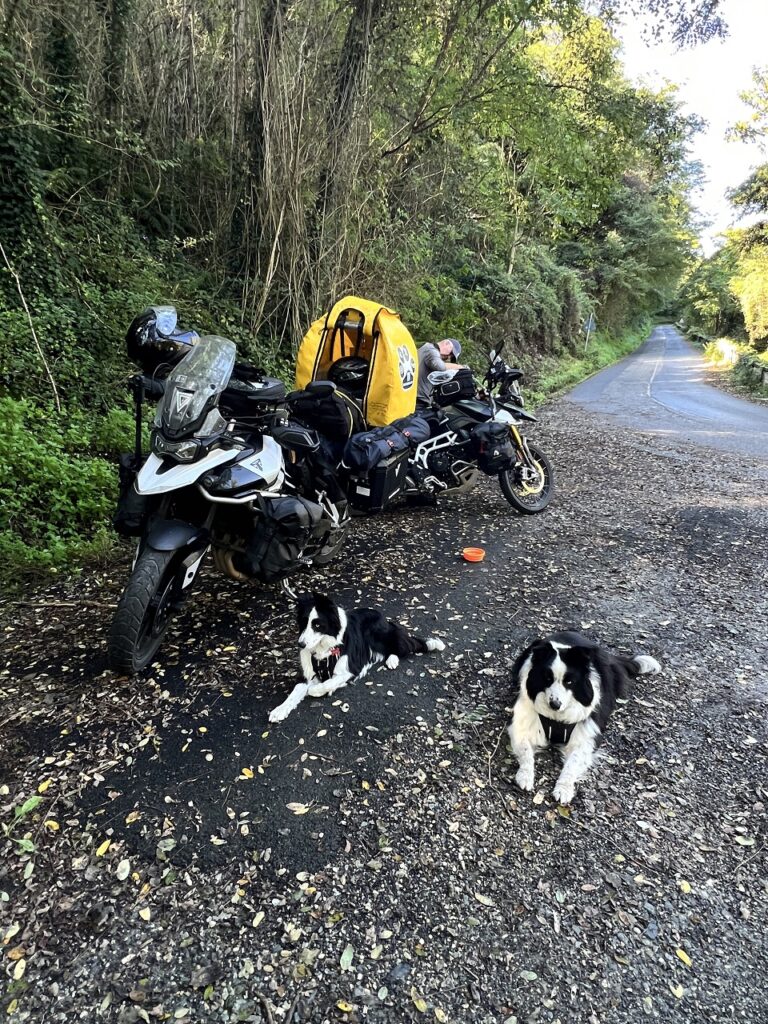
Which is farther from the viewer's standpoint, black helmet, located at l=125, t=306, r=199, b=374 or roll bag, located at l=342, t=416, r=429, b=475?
roll bag, located at l=342, t=416, r=429, b=475

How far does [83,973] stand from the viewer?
1723mm

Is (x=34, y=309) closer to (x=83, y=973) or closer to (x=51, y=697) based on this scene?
(x=51, y=697)

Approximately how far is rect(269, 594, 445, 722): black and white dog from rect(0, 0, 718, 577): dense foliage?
7.26 ft

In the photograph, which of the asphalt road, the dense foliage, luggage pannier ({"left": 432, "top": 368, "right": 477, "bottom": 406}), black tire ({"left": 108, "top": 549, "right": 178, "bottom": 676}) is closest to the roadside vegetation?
the asphalt road

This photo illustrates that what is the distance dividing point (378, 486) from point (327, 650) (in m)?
1.67

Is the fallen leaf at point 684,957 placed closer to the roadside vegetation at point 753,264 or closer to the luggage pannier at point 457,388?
the luggage pannier at point 457,388

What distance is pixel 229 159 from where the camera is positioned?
7223 millimetres

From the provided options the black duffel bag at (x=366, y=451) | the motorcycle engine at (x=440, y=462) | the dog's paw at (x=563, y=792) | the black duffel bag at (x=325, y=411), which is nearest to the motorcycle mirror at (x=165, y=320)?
the black duffel bag at (x=325, y=411)

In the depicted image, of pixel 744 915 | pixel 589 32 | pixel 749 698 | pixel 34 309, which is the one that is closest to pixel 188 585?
pixel 744 915

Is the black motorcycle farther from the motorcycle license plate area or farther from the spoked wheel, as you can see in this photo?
the spoked wheel

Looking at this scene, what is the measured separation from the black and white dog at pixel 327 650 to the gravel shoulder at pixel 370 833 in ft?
0.27

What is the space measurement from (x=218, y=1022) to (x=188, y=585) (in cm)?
190

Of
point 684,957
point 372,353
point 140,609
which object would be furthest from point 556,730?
point 372,353

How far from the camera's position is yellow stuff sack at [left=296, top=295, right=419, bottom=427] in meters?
4.60
